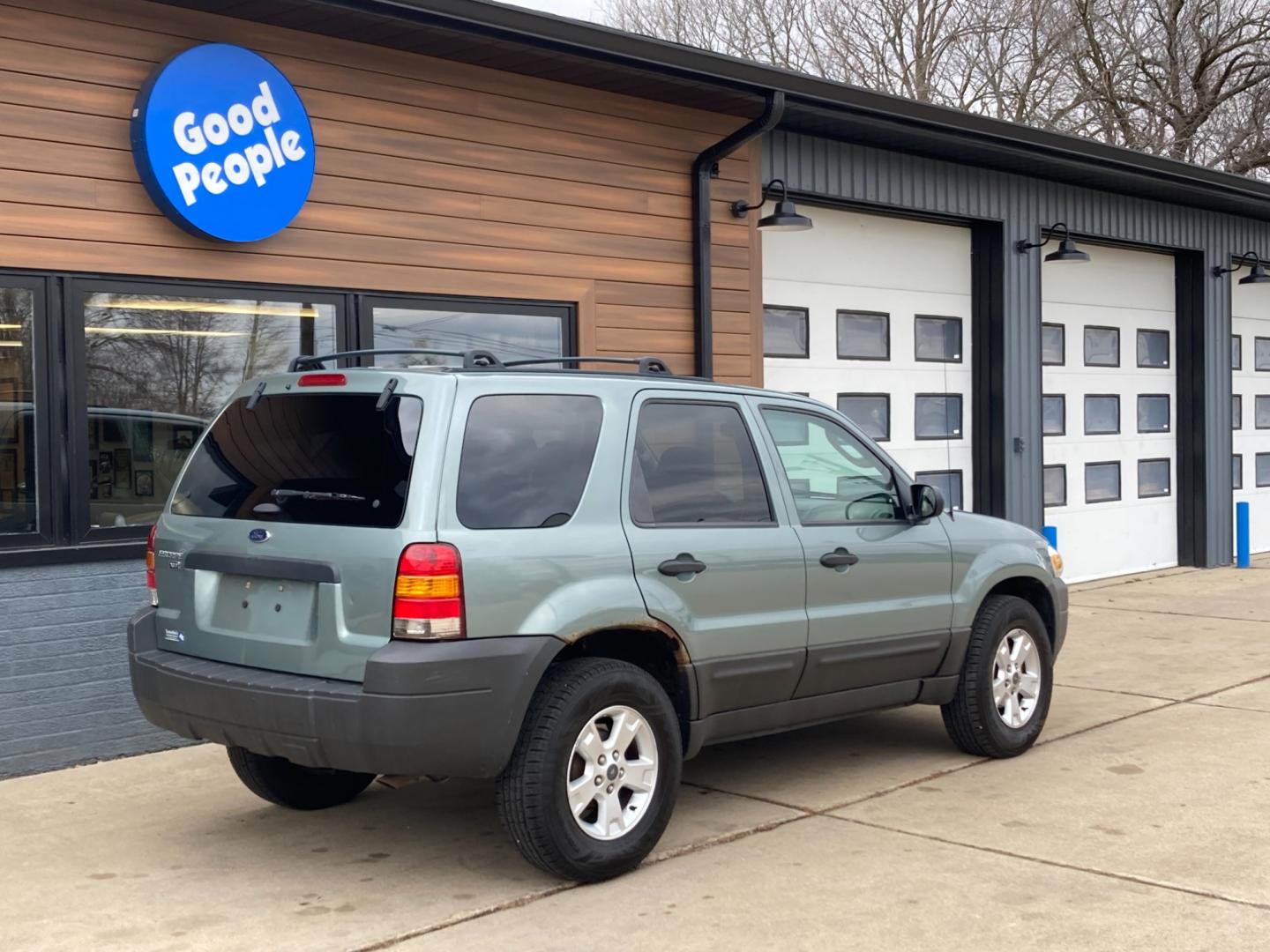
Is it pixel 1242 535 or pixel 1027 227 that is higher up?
pixel 1027 227

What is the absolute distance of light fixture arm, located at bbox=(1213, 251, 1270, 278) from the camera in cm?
1477

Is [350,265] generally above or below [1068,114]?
below

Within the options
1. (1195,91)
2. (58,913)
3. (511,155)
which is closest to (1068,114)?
(1195,91)

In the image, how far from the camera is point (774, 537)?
566 cm

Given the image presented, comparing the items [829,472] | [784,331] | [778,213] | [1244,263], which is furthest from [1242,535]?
[829,472]

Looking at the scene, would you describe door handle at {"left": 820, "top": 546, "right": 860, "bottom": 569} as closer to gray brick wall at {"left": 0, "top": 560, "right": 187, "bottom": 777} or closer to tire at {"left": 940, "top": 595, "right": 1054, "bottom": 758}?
tire at {"left": 940, "top": 595, "right": 1054, "bottom": 758}

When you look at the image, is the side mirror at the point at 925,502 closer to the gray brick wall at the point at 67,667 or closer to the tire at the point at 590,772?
the tire at the point at 590,772

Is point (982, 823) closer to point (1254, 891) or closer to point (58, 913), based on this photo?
point (1254, 891)

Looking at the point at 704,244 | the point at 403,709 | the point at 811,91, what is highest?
the point at 811,91

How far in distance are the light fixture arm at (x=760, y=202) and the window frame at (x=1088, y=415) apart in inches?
190

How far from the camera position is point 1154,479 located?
571 inches

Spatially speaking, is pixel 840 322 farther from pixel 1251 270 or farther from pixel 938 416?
pixel 1251 270

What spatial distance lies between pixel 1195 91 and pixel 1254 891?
2443 centimetres

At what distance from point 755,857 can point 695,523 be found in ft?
4.08
